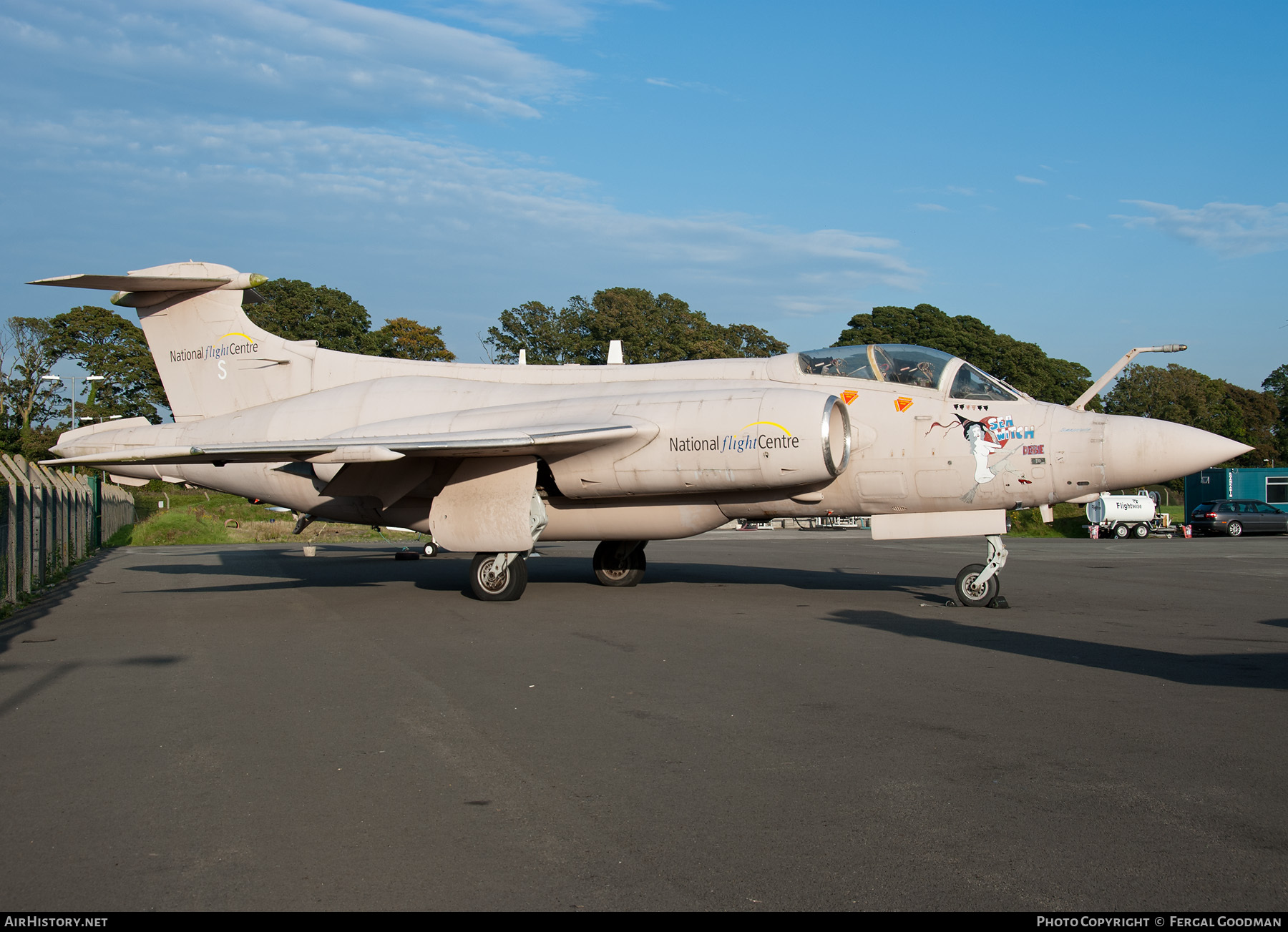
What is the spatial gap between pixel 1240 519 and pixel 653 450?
111ft

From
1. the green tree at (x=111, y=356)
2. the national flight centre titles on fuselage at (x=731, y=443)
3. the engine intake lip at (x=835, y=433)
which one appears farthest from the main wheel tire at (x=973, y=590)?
the green tree at (x=111, y=356)

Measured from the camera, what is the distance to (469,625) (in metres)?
10.5

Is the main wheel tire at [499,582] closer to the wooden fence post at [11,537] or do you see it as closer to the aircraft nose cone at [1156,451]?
the wooden fence post at [11,537]

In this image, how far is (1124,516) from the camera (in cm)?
3569

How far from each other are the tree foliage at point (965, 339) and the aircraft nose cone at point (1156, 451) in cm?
6010

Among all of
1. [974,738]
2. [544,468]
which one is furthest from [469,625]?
[974,738]

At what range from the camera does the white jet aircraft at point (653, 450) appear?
455 inches

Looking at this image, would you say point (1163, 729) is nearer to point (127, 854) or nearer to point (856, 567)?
point (127, 854)

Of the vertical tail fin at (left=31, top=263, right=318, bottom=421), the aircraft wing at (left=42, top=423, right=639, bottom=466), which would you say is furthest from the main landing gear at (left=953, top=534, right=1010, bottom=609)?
the vertical tail fin at (left=31, top=263, right=318, bottom=421)

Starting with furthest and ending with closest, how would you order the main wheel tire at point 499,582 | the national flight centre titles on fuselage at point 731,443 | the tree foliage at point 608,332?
1. the tree foliage at point 608,332
2. the main wheel tire at point 499,582
3. the national flight centre titles on fuselage at point 731,443

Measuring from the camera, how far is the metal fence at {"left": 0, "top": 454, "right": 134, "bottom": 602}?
12.9 meters

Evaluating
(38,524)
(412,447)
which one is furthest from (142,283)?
(412,447)

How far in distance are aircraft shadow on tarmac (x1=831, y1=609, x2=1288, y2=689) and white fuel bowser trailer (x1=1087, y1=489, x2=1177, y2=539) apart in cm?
2735

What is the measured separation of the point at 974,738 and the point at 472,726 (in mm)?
3059
